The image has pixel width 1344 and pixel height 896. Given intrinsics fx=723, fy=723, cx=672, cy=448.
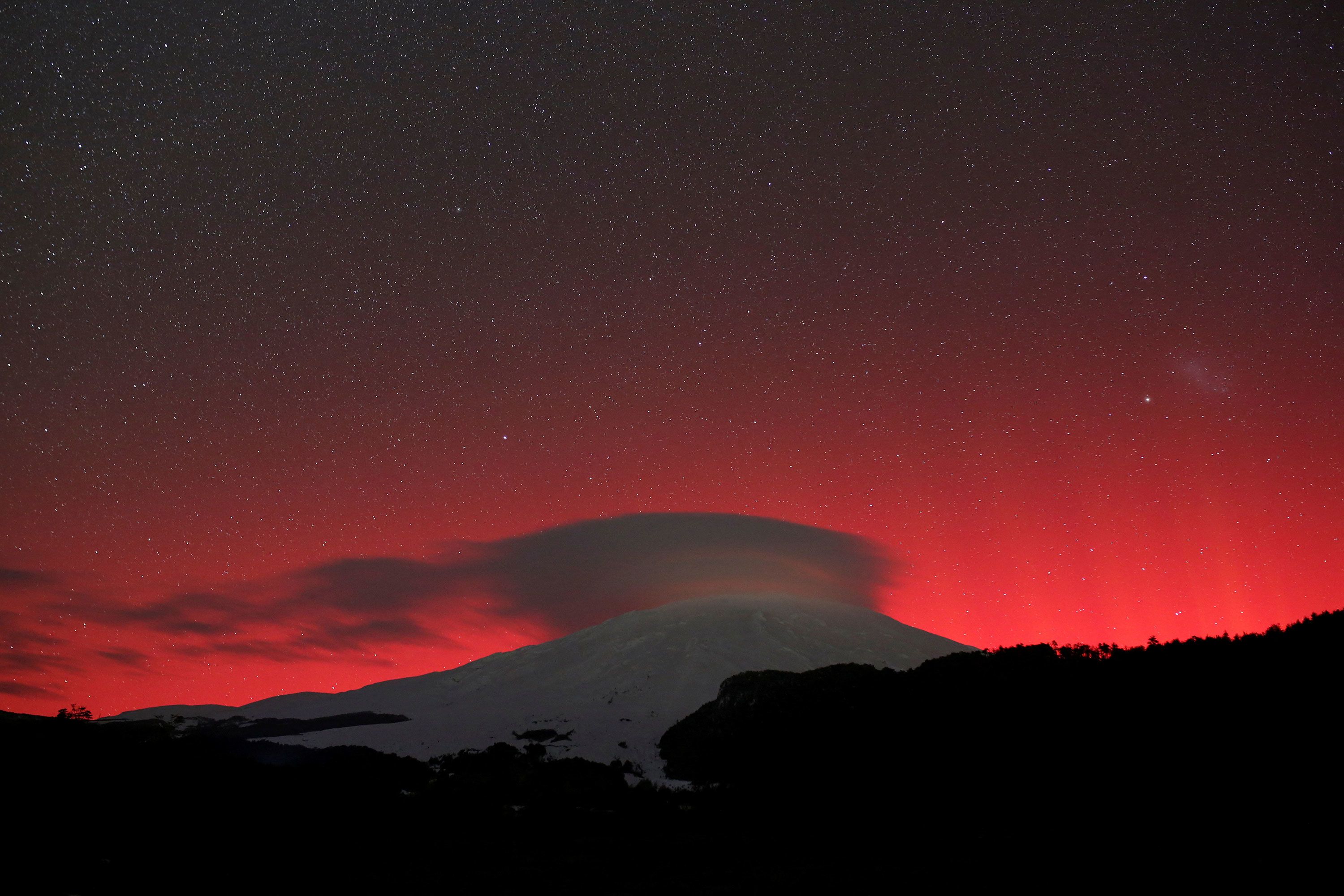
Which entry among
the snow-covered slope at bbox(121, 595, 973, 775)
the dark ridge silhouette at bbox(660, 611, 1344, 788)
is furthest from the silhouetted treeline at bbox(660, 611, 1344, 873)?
the snow-covered slope at bbox(121, 595, 973, 775)

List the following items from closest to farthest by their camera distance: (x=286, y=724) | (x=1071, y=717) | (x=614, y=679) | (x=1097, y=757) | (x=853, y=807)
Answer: (x=1097, y=757) < (x=853, y=807) < (x=1071, y=717) < (x=286, y=724) < (x=614, y=679)

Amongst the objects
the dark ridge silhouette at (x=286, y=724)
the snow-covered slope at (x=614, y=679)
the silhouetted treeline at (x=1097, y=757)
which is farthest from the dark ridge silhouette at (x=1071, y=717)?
the dark ridge silhouette at (x=286, y=724)

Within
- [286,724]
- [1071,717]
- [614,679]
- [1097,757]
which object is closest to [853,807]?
[1097,757]

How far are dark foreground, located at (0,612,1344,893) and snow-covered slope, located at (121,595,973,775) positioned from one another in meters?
16.3

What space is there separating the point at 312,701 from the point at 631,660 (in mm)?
32931

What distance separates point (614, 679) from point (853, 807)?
→ 152ft

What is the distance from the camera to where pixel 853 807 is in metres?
18.5

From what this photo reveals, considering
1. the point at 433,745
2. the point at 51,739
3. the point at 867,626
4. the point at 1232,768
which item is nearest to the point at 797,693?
the point at 433,745

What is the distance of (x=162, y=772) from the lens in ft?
61.6

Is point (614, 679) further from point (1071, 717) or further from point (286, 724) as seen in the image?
point (1071, 717)

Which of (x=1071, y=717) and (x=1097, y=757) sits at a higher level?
(x=1071, y=717)

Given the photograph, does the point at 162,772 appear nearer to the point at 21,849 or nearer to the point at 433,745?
the point at 21,849

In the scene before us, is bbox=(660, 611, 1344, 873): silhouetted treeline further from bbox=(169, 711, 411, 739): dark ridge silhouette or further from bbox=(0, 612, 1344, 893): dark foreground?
bbox=(169, 711, 411, 739): dark ridge silhouette

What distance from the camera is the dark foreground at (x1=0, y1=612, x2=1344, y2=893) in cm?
1132
